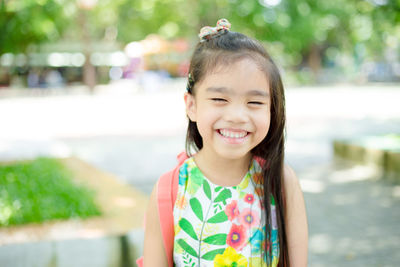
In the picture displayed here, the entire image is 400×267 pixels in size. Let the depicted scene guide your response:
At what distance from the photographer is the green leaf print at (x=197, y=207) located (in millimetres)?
1648

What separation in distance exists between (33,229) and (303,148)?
5.82m

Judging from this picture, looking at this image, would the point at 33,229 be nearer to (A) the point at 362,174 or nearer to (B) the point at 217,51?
(B) the point at 217,51

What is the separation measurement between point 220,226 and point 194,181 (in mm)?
190

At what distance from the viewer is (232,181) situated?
5.63 ft

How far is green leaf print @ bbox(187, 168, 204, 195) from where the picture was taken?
169 centimetres

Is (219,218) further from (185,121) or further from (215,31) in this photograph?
(185,121)

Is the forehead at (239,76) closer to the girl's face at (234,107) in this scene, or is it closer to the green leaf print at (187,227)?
the girl's face at (234,107)

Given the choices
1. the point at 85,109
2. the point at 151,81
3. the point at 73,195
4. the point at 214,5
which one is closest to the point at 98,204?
the point at 73,195

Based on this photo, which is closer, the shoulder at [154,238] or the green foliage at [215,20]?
the shoulder at [154,238]

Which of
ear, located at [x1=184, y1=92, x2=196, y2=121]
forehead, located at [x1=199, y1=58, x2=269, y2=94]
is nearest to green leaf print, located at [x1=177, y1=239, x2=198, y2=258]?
ear, located at [x1=184, y1=92, x2=196, y2=121]

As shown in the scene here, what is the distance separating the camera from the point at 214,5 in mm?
22969

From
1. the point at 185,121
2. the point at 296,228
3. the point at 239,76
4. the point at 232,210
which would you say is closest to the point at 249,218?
the point at 232,210

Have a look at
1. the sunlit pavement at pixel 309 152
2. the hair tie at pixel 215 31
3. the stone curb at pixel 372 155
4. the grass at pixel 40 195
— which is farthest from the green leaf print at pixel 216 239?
the stone curb at pixel 372 155

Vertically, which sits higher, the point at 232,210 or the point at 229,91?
the point at 229,91
